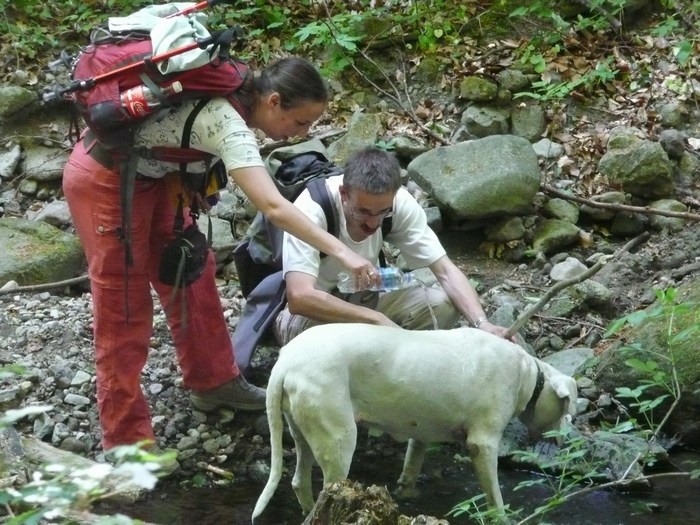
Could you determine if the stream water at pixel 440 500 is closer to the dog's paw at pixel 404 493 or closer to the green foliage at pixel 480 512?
the dog's paw at pixel 404 493

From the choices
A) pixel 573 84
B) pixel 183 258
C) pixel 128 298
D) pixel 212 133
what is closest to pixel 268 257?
pixel 183 258

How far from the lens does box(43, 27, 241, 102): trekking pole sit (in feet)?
12.6

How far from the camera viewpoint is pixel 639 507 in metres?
4.50

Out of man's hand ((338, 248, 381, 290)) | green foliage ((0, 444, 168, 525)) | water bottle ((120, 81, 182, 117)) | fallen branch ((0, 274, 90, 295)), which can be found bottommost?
fallen branch ((0, 274, 90, 295))

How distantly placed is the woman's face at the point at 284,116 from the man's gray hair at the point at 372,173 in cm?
32

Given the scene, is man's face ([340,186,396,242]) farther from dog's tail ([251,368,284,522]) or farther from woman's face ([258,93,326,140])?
dog's tail ([251,368,284,522])

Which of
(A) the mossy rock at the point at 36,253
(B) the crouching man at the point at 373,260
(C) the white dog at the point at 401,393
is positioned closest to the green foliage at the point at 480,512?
(C) the white dog at the point at 401,393

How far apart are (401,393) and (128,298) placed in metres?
1.47

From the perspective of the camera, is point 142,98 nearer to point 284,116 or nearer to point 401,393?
point 284,116

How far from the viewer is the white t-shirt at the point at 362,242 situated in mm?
4473

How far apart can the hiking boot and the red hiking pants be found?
0.33 ft

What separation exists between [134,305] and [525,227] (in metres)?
3.70

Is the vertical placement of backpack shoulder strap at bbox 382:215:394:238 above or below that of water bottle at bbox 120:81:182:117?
below

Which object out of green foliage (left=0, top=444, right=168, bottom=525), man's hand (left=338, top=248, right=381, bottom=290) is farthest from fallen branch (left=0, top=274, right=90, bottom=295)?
green foliage (left=0, top=444, right=168, bottom=525)
